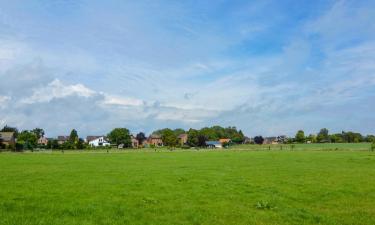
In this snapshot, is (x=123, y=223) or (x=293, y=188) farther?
(x=293, y=188)

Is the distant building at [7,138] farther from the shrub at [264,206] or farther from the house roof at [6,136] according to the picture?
the shrub at [264,206]

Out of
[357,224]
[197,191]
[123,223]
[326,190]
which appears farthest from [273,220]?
[326,190]

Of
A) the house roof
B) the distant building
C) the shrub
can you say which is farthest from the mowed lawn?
the house roof

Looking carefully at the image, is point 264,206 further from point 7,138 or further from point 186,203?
point 7,138

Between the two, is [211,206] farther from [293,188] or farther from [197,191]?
[293,188]

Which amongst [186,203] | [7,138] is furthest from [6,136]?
[186,203]

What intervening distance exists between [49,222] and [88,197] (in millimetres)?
5637

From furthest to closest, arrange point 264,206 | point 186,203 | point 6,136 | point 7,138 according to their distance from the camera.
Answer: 1. point 6,136
2. point 7,138
3. point 186,203
4. point 264,206

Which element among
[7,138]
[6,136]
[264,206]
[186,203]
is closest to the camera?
[264,206]

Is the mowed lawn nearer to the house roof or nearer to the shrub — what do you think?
the shrub

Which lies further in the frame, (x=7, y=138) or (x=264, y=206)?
(x=7, y=138)

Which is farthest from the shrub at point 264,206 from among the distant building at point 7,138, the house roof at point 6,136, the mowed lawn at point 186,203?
the house roof at point 6,136

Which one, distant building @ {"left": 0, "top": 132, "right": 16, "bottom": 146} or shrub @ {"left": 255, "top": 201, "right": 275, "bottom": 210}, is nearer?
shrub @ {"left": 255, "top": 201, "right": 275, "bottom": 210}

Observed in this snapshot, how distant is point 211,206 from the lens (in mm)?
16891
